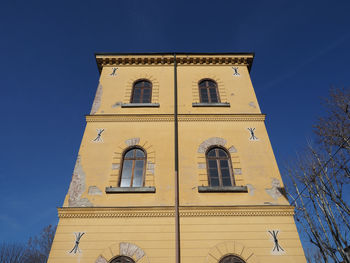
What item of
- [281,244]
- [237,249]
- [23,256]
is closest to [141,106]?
[237,249]

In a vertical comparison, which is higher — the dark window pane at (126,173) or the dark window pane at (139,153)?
the dark window pane at (139,153)

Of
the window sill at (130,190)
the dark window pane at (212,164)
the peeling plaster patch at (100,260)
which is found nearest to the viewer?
the peeling plaster patch at (100,260)

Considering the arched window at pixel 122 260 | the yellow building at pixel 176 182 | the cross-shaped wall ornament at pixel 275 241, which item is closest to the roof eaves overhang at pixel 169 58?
the yellow building at pixel 176 182

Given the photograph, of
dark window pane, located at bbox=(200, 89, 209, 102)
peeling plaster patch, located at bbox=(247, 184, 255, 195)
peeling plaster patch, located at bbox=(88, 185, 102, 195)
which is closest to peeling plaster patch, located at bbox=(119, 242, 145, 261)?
peeling plaster patch, located at bbox=(88, 185, 102, 195)

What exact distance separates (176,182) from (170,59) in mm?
7429

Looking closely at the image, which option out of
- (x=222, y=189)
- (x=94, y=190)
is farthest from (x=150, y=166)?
(x=222, y=189)

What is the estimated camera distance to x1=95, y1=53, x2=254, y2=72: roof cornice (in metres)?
12.5

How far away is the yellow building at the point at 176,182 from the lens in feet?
22.2

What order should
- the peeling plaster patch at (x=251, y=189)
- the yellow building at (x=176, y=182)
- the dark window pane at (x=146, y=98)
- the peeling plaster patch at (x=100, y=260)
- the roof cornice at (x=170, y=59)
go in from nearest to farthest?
the peeling plaster patch at (x=100, y=260) → the yellow building at (x=176, y=182) → the peeling plaster patch at (x=251, y=189) → the dark window pane at (x=146, y=98) → the roof cornice at (x=170, y=59)

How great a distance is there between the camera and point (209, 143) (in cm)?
909

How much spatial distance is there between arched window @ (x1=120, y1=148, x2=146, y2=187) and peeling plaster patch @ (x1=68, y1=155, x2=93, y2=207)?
1.34 meters

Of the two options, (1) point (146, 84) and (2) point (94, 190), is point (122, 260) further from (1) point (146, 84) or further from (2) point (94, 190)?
(1) point (146, 84)

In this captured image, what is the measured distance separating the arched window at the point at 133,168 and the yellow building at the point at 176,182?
0.04 meters

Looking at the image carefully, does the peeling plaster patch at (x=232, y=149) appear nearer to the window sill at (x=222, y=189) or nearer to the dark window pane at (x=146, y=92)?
the window sill at (x=222, y=189)
